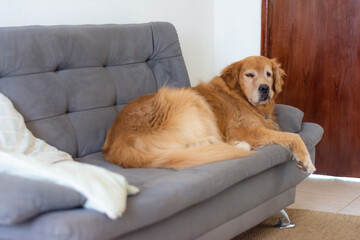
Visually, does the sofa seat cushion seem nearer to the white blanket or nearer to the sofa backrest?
the white blanket

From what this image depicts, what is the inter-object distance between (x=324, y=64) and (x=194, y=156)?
214 centimetres

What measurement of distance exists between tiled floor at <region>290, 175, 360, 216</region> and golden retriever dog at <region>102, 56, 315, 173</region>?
2.30ft

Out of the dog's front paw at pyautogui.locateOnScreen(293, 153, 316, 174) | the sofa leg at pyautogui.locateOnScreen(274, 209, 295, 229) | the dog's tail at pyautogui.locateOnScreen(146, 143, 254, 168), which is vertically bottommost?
the sofa leg at pyautogui.locateOnScreen(274, 209, 295, 229)

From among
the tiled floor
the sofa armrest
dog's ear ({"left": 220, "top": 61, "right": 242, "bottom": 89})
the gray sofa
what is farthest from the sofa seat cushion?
the tiled floor

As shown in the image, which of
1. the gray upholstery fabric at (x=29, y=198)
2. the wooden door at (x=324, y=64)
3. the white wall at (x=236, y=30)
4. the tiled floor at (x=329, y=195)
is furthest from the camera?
the white wall at (x=236, y=30)

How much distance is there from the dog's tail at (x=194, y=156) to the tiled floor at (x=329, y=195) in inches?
51.3

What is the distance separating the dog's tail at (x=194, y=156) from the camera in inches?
91.8

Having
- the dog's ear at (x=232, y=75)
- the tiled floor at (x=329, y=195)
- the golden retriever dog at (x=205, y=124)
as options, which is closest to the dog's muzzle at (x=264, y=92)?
the golden retriever dog at (x=205, y=124)

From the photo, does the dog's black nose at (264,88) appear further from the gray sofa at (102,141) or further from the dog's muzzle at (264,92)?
the gray sofa at (102,141)

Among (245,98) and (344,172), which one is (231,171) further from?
(344,172)

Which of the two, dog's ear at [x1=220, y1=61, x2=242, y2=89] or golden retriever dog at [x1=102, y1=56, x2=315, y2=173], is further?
dog's ear at [x1=220, y1=61, x2=242, y2=89]

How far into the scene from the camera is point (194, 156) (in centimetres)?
235

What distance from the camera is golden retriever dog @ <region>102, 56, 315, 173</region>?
245 cm

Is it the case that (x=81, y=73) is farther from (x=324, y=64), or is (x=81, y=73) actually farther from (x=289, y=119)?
(x=324, y=64)
